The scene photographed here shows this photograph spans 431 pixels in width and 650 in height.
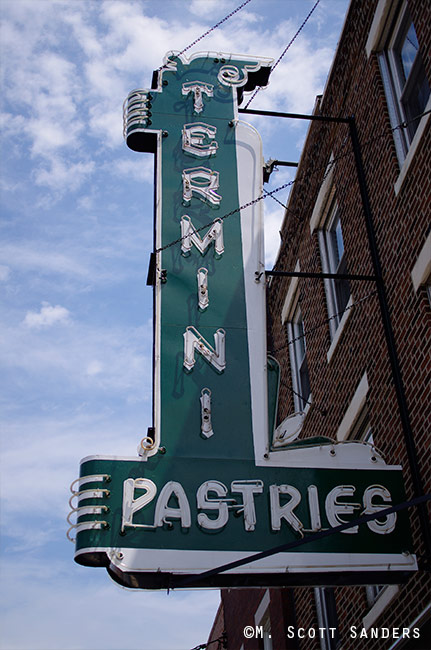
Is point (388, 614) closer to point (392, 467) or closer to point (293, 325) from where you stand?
point (392, 467)

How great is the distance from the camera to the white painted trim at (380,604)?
8152 millimetres

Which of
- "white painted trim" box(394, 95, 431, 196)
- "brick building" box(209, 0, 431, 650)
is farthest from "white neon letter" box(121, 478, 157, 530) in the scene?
"white painted trim" box(394, 95, 431, 196)

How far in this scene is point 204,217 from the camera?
9820mm

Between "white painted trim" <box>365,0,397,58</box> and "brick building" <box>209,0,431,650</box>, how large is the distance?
0.05 feet

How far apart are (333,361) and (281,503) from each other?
13.3 ft

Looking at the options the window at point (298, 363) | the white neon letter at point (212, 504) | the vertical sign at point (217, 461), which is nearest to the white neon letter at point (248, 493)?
the vertical sign at point (217, 461)

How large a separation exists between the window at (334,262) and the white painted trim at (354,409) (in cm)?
150

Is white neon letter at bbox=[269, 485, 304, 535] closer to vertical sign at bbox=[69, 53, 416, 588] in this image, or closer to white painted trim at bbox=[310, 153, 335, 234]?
Result: vertical sign at bbox=[69, 53, 416, 588]

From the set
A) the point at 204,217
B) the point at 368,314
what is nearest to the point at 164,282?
the point at 204,217

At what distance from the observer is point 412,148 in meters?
8.74

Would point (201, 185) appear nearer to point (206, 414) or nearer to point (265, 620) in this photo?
point (206, 414)

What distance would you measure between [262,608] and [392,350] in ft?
23.1

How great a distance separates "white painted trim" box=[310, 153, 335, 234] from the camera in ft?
39.0

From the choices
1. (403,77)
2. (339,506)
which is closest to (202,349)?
(339,506)
